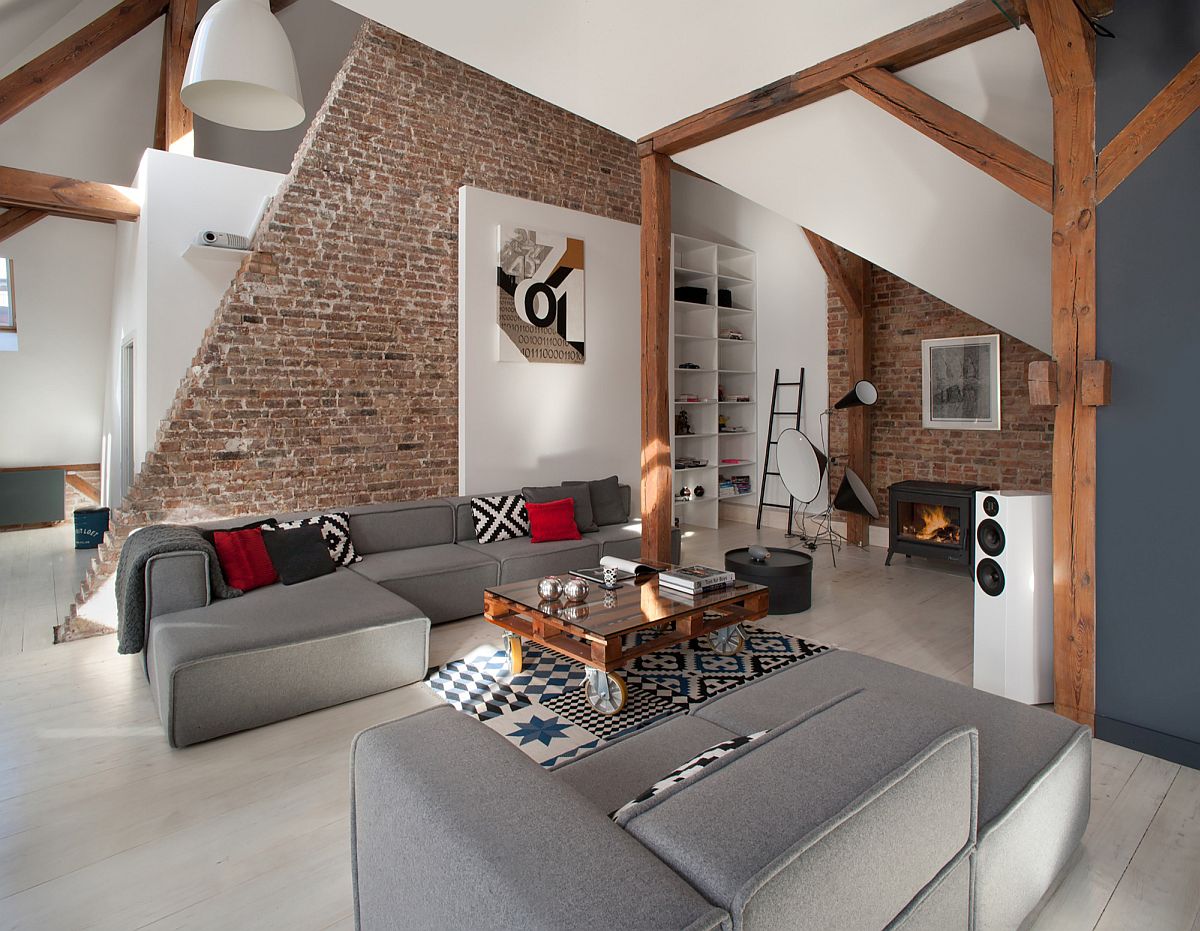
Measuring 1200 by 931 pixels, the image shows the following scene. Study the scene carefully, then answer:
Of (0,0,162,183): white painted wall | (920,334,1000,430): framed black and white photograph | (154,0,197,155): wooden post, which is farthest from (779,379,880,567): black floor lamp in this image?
(0,0,162,183): white painted wall

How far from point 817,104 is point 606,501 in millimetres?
→ 3358

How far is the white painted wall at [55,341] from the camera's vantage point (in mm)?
8039

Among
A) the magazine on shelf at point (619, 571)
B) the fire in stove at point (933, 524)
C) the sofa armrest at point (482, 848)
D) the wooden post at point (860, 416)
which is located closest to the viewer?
the sofa armrest at point (482, 848)

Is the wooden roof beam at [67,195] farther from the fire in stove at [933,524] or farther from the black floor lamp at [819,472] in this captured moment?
the fire in stove at [933,524]

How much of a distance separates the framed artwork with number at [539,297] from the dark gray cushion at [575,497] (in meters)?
1.19

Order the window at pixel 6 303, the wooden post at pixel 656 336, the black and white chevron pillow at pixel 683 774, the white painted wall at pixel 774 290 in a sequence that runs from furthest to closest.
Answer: the window at pixel 6 303
the white painted wall at pixel 774 290
the wooden post at pixel 656 336
the black and white chevron pillow at pixel 683 774

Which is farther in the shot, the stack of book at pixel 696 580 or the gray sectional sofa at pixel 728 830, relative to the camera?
the stack of book at pixel 696 580

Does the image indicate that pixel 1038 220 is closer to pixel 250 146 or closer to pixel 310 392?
pixel 310 392

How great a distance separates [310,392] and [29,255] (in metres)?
5.42

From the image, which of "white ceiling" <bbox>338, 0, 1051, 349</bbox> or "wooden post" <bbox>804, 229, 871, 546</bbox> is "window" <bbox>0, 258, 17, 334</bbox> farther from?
"wooden post" <bbox>804, 229, 871, 546</bbox>

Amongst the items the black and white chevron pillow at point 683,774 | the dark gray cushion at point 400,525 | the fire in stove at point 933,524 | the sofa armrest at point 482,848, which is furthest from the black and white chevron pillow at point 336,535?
the fire in stove at point 933,524

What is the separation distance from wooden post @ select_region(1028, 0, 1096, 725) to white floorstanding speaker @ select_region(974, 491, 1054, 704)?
16 cm

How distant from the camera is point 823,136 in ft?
13.5

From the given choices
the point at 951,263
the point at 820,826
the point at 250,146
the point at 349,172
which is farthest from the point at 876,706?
the point at 250,146
